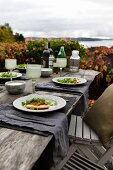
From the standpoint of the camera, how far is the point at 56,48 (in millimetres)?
4414

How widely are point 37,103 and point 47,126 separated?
→ 0.38 m

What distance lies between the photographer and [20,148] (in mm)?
1300

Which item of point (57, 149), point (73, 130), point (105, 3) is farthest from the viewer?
point (105, 3)

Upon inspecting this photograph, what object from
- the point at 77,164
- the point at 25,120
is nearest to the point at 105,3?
the point at 77,164

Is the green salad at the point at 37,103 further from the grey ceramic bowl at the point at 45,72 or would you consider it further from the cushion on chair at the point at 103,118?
the grey ceramic bowl at the point at 45,72

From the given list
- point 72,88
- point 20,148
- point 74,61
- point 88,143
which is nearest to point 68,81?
point 72,88

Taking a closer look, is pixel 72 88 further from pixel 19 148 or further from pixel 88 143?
pixel 19 148

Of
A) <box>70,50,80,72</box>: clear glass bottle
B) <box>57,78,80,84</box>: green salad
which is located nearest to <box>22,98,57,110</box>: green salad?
<box>57,78,80,84</box>: green salad

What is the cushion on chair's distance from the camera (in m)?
2.32

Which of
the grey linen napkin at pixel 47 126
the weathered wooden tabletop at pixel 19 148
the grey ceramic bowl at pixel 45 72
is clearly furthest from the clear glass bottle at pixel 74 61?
the weathered wooden tabletop at pixel 19 148

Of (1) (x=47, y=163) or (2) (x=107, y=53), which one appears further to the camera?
(2) (x=107, y=53)

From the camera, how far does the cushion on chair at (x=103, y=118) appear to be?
232 cm

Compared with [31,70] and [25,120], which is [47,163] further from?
[31,70]

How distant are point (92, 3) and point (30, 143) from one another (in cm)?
652
